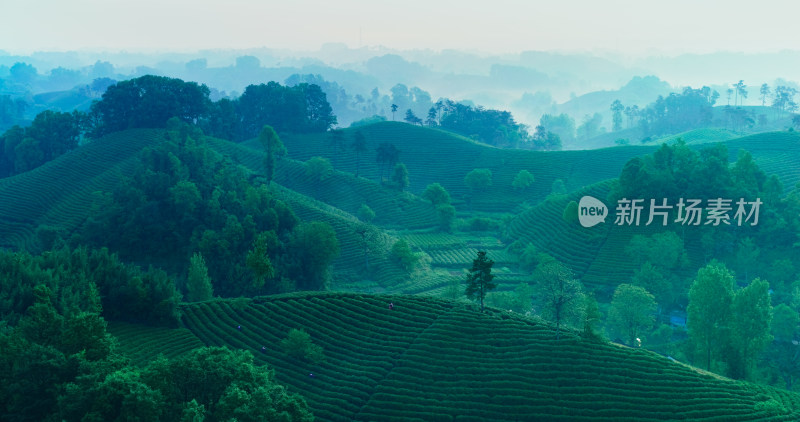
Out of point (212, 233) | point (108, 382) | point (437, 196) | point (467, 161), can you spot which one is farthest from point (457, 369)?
point (467, 161)

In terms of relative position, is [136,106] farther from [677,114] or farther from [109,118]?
[677,114]

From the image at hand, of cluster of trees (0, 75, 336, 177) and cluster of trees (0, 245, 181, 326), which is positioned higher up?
cluster of trees (0, 75, 336, 177)

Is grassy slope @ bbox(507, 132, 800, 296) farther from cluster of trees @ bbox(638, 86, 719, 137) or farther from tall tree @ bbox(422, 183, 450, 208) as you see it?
cluster of trees @ bbox(638, 86, 719, 137)

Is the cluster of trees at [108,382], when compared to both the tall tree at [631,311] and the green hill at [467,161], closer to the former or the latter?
the tall tree at [631,311]

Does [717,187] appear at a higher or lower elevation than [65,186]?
higher

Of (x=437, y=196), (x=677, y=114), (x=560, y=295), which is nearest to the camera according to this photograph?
(x=560, y=295)
